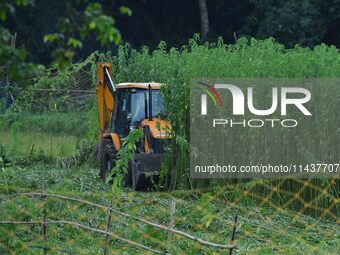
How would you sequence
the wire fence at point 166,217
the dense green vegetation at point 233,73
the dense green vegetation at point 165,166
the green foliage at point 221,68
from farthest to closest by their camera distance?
the green foliage at point 221,68, the dense green vegetation at point 233,73, the wire fence at point 166,217, the dense green vegetation at point 165,166

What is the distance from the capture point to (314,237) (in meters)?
12.0

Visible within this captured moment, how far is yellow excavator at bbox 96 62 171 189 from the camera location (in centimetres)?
1628

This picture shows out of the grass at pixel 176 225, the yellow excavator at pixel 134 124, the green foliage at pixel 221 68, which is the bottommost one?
the grass at pixel 176 225

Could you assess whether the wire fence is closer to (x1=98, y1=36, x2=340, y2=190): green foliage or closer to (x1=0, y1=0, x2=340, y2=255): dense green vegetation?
(x1=0, y1=0, x2=340, y2=255): dense green vegetation

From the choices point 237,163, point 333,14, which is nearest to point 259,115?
point 237,163

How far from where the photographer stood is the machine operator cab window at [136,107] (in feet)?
55.8

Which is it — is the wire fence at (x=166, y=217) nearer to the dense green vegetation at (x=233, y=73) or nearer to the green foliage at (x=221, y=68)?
the dense green vegetation at (x=233, y=73)

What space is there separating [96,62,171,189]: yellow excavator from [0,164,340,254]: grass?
1070 millimetres

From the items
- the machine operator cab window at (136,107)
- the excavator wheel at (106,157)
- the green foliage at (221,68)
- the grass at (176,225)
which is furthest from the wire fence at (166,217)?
the machine operator cab window at (136,107)

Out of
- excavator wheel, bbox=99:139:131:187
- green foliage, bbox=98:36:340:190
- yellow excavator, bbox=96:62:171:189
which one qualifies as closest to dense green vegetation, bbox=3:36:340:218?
green foliage, bbox=98:36:340:190

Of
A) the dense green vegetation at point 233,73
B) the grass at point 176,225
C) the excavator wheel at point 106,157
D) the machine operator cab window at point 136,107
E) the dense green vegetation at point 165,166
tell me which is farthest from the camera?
the excavator wheel at point 106,157

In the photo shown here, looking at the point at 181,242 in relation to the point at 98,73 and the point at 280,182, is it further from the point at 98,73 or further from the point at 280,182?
the point at 98,73

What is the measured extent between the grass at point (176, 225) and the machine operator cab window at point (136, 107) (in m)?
2.10

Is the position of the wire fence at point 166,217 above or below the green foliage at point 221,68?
below
